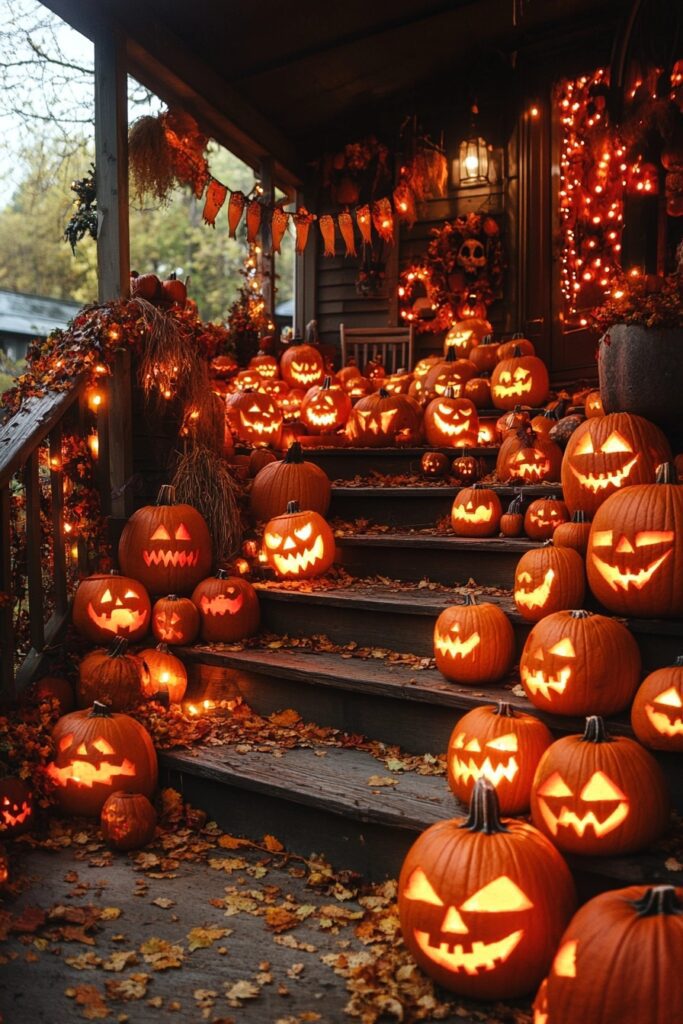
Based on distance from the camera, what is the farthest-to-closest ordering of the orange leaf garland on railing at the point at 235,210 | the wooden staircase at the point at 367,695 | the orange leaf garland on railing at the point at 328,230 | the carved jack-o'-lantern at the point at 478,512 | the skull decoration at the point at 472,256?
the skull decoration at the point at 472,256 < the orange leaf garland on railing at the point at 328,230 < the orange leaf garland on railing at the point at 235,210 < the carved jack-o'-lantern at the point at 478,512 < the wooden staircase at the point at 367,695

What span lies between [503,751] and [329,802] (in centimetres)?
61

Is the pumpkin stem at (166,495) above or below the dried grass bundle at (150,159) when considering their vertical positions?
below

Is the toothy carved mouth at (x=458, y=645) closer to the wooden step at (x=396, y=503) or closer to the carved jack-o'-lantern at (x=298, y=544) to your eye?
the carved jack-o'-lantern at (x=298, y=544)

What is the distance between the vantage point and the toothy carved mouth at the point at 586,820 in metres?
2.32

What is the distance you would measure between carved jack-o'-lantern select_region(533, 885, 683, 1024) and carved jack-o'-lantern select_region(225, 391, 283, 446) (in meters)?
4.03

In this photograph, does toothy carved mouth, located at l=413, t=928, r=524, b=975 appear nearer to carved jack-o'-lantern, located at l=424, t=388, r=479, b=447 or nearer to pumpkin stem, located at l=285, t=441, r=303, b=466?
pumpkin stem, located at l=285, t=441, r=303, b=466

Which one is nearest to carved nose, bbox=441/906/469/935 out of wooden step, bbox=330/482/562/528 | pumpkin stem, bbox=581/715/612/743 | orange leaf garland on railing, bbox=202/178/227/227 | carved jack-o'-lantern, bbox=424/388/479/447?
pumpkin stem, bbox=581/715/612/743

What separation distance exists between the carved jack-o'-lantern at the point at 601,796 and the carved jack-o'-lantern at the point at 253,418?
11.6 feet

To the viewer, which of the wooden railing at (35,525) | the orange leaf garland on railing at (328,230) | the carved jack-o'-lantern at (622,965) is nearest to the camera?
the carved jack-o'-lantern at (622,965)

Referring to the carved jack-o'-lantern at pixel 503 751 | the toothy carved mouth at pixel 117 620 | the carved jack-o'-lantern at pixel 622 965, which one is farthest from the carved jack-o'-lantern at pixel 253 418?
the carved jack-o'-lantern at pixel 622 965

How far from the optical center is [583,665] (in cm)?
271

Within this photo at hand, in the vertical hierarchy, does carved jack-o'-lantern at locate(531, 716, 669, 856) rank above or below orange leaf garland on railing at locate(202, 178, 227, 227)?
below

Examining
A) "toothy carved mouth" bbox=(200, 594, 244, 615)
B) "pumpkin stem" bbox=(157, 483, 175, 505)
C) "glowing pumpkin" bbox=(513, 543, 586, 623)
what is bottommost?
"toothy carved mouth" bbox=(200, 594, 244, 615)

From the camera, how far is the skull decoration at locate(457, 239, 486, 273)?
7828 mm
